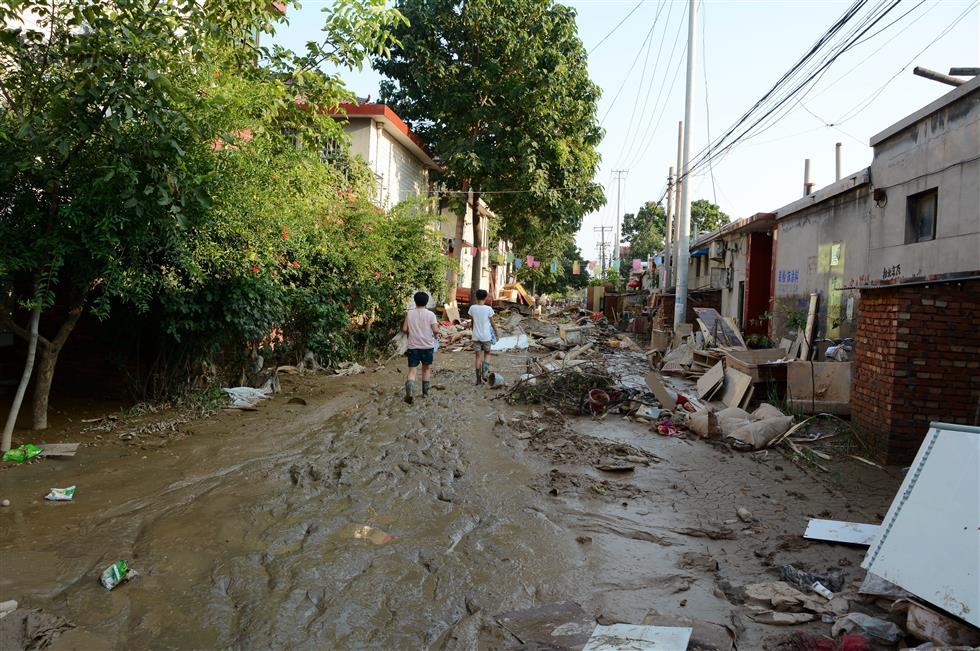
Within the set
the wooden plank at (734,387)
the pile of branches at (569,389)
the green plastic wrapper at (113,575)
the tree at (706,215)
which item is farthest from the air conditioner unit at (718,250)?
the tree at (706,215)

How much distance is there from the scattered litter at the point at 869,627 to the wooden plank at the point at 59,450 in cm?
636

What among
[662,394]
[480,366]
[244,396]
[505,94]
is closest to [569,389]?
[662,394]

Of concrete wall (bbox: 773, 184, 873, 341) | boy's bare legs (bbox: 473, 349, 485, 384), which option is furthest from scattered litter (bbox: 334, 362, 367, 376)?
concrete wall (bbox: 773, 184, 873, 341)

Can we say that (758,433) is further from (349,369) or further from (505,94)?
(505,94)

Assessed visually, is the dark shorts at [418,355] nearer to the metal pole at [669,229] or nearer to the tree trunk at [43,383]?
the tree trunk at [43,383]

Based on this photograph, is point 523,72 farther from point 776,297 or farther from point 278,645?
point 278,645

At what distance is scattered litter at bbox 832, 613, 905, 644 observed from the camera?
3031mm

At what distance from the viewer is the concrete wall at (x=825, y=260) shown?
11203 mm

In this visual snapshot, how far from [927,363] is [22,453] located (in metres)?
8.80

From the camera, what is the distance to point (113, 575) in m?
3.66

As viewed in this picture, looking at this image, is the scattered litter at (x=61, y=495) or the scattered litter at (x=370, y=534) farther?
the scattered litter at (x=61, y=495)

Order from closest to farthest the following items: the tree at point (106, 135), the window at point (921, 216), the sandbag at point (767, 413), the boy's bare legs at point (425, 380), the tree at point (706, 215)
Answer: the tree at point (106, 135)
the sandbag at point (767, 413)
the window at point (921, 216)
the boy's bare legs at point (425, 380)
the tree at point (706, 215)

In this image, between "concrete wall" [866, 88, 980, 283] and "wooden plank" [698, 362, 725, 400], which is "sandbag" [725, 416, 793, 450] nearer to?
"concrete wall" [866, 88, 980, 283]

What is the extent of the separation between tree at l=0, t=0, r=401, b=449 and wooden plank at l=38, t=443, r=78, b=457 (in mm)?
339
